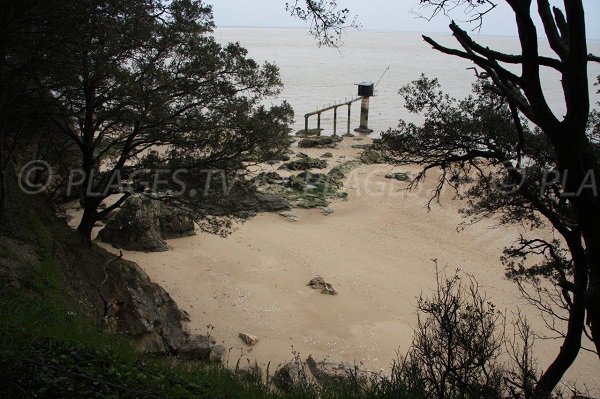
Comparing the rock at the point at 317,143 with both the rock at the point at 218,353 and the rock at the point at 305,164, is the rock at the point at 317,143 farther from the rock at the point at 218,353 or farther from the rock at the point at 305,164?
the rock at the point at 218,353

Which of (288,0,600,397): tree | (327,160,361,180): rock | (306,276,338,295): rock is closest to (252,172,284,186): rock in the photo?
(327,160,361,180): rock

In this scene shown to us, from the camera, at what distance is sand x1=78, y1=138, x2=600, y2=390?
10.0 m

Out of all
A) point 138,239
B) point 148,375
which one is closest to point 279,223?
point 138,239

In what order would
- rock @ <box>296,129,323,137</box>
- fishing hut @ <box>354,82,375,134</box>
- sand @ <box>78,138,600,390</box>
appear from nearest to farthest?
sand @ <box>78,138,600,390</box>
rock @ <box>296,129,323,137</box>
fishing hut @ <box>354,82,375,134</box>

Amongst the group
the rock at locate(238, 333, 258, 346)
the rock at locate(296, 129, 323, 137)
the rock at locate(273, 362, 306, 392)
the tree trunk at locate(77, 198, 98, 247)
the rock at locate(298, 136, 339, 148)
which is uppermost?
the rock at locate(296, 129, 323, 137)

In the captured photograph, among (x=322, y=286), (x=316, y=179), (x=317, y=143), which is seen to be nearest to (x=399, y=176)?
(x=316, y=179)

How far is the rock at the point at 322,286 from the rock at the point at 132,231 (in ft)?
14.4

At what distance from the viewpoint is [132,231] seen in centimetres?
1323

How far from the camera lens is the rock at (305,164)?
25067mm

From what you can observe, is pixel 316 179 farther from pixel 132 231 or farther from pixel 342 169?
pixel 132 231

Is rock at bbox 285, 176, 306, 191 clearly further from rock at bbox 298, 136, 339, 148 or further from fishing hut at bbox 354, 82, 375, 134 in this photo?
fishing hut at bbox 354, 82, 375, 134

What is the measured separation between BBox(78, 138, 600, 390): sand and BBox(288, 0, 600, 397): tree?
11.0 ft

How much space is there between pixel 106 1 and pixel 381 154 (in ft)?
16.2

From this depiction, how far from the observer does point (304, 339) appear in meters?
9.98
